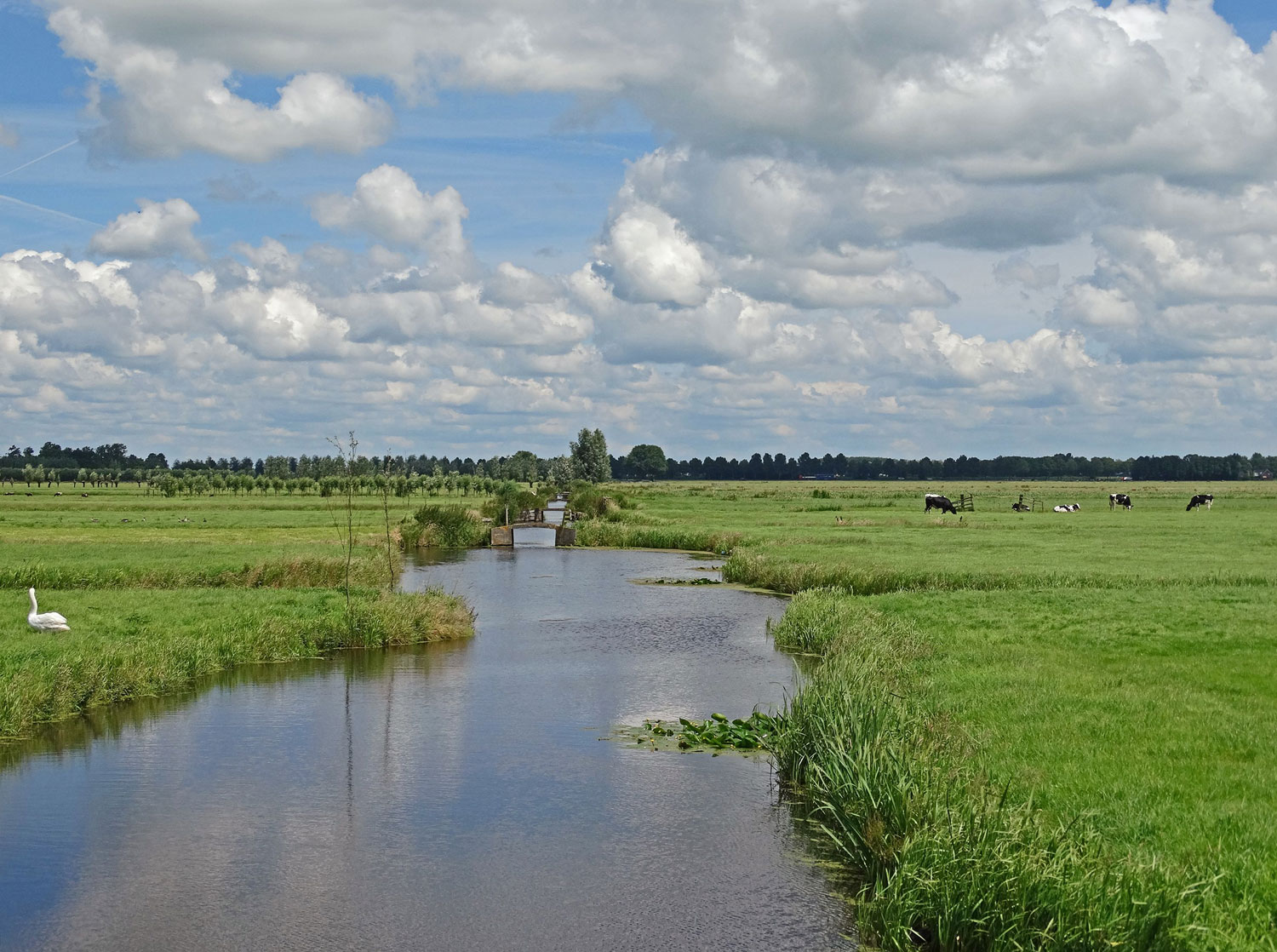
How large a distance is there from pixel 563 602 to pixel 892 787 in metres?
31.6

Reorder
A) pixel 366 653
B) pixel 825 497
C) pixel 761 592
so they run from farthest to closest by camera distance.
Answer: pixel 825 497, pixel 761 592, pixel 366 653

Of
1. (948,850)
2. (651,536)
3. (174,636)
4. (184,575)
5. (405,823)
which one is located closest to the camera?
(948,850)

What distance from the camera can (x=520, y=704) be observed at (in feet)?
85.3

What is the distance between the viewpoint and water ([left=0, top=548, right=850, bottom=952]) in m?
13.7

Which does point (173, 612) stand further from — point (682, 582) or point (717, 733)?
point (682, 582)

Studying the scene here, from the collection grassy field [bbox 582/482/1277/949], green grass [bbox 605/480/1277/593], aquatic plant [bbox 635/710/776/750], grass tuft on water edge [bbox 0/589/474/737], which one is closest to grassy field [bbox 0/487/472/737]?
grass tuft on water edge [bbox 0/589/474/737]

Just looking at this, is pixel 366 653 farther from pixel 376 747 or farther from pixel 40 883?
pixel 40 883

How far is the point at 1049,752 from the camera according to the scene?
16.8m

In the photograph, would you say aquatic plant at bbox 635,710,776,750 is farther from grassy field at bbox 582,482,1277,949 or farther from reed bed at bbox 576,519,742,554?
reed bed at bbox 576,519,742,554

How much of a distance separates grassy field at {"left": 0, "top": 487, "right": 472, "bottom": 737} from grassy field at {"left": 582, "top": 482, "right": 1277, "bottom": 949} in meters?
13.4

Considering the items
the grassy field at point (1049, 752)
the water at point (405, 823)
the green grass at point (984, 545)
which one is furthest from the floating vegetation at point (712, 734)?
the green grass at point (984, 545)

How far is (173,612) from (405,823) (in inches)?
674

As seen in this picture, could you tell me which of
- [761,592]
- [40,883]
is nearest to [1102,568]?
[761,592]

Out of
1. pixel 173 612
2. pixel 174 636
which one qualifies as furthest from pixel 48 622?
pixel 173 612
